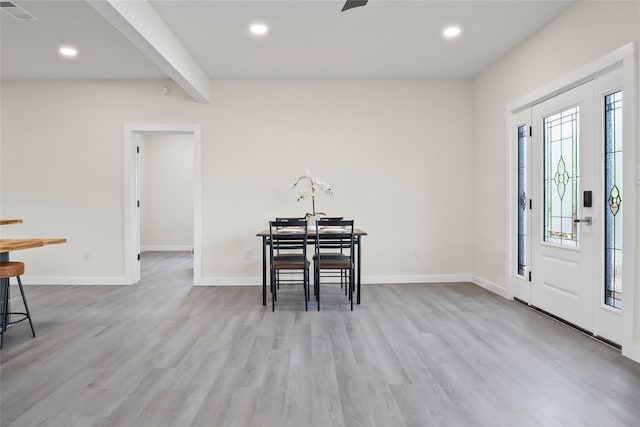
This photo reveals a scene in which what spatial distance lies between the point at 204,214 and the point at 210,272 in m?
0.79

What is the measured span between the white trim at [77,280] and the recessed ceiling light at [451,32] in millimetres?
4884

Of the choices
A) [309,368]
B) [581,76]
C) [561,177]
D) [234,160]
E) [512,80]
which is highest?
[512,80]

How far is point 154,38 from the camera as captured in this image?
3.04 metres

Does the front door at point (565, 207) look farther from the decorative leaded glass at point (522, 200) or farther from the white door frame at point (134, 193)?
the white door frame at point (134, 193)

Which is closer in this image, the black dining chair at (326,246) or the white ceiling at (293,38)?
the white ceiling at (293,38)

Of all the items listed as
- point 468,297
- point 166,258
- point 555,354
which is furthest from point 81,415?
point 166,258

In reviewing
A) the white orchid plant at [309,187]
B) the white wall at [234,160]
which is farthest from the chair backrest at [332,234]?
the white wall at [234,160]

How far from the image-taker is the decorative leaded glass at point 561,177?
3057mm

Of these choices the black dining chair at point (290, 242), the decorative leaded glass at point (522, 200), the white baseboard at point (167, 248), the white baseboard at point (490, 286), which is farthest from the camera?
the white baseboard at point (167, 248)

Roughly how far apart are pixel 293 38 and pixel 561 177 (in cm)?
290

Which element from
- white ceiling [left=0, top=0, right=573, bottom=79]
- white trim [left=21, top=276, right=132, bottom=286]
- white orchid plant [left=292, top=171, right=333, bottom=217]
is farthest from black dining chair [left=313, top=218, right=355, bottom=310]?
white trim [left=21, top=276, right=132, bottom=286]

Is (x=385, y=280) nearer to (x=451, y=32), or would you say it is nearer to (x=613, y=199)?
(x=613, y=199)

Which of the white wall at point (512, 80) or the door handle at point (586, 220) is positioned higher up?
the white wall at point (512, 80)

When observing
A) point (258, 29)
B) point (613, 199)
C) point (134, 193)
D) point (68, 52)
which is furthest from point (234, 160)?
point (613, 199)
